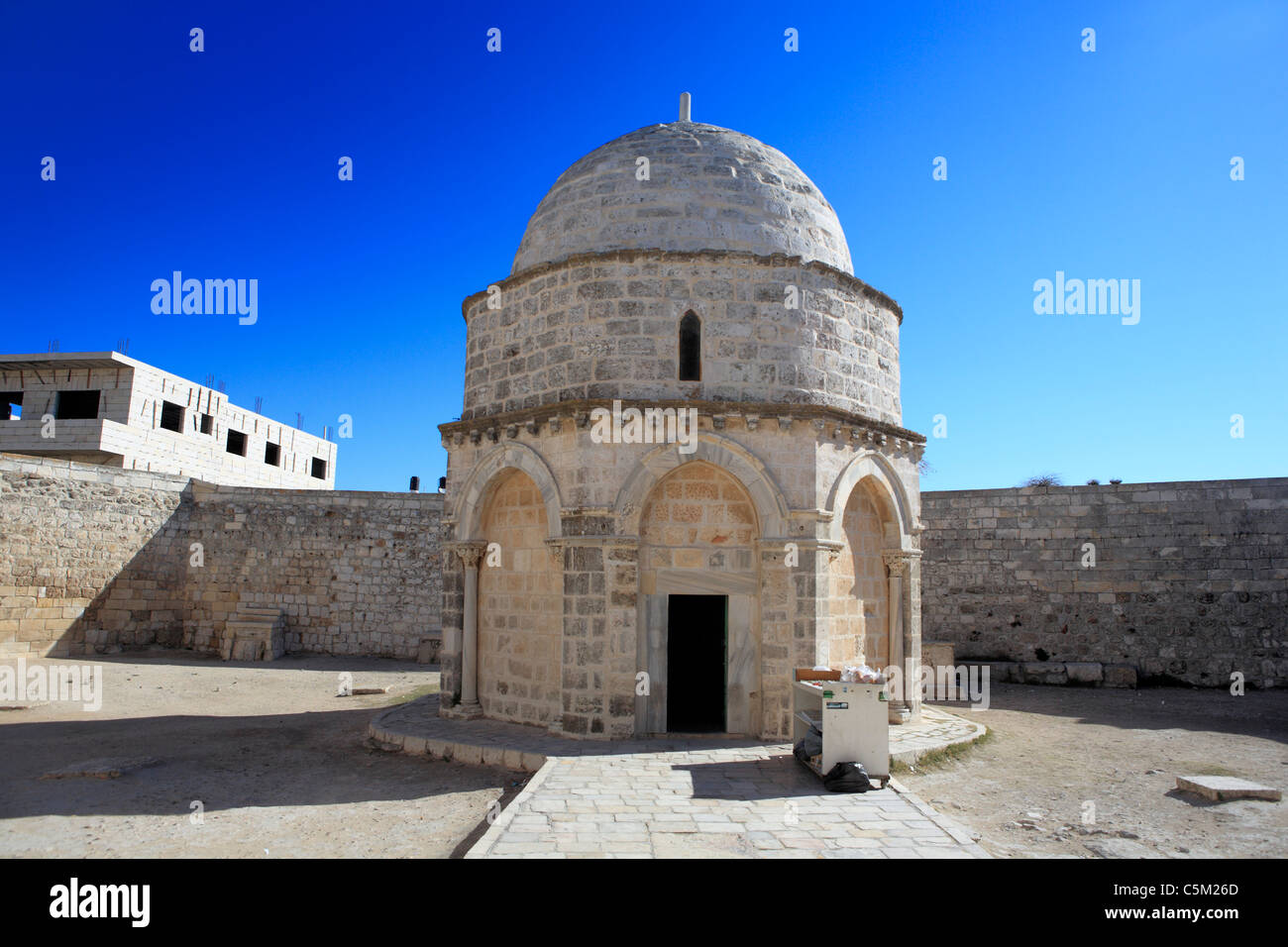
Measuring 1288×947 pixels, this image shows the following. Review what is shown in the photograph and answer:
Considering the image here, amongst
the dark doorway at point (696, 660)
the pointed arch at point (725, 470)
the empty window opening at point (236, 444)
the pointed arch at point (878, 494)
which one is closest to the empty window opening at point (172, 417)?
the empty window opening at point (236, 444)

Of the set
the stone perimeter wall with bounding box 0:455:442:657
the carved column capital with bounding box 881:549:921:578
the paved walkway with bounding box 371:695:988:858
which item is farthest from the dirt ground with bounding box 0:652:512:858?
the carved column capital with bounding box 881:549:921:578

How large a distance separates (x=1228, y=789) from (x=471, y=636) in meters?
9.09

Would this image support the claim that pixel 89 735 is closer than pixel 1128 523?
Yes

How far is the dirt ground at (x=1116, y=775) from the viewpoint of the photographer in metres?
7.03

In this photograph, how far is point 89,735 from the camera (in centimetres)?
1134

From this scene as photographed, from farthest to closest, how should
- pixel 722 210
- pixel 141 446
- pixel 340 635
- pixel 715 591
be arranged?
pixel 141 446, pixel 340 635, pixel 722 210, pixel 715 591

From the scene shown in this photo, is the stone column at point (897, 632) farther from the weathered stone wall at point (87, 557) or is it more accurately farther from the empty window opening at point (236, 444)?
the empty window opening at point (236, 444)

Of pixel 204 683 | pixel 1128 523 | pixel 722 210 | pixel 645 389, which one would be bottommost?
pixel 204 683

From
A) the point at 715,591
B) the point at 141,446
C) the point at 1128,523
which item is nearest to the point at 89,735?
the point at 715,591

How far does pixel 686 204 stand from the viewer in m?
11.0

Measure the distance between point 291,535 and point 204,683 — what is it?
5.21m

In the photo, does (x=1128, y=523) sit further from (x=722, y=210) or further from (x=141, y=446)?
(x=141, y=446)

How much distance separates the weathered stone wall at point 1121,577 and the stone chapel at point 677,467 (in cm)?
703
